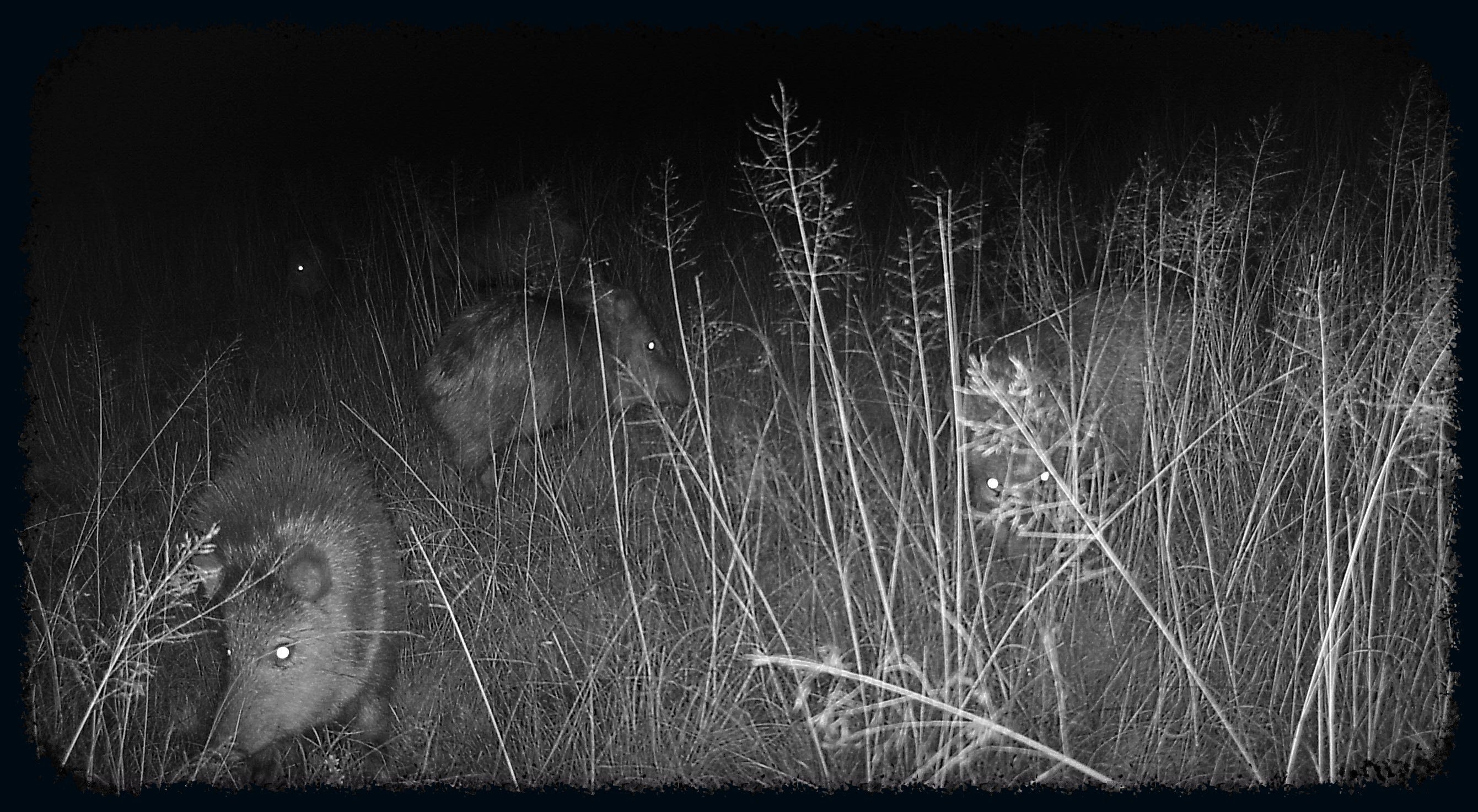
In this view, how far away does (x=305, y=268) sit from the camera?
2.48m

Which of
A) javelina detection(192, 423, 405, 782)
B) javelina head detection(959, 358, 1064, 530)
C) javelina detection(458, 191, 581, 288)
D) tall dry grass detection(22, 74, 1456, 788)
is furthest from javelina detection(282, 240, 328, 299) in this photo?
javelina head detection(959, 358, 1064, 530)

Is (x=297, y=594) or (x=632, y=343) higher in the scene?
(x=632, y=343)

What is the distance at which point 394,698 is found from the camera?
5.68 ft

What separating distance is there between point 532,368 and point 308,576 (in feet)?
2.04

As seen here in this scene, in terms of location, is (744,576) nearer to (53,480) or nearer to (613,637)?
(613,637)

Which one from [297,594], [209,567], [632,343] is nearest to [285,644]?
[297,594]

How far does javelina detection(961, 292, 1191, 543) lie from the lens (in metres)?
1.80

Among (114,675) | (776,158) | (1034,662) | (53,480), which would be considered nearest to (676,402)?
(776,158)

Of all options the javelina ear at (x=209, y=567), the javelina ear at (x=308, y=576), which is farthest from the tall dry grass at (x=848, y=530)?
the javelina ear at (x=308, y=576)

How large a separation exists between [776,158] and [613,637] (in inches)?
34.3

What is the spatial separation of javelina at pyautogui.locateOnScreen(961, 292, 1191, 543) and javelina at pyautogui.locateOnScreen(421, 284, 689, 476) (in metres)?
0.73

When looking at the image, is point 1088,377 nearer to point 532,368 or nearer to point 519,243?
point 532,368

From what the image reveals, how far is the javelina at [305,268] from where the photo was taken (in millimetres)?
2461

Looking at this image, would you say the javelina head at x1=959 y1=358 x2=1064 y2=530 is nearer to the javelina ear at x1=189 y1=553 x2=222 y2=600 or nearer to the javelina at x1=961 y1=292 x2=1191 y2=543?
the javelina at x1=961 y1=292 x2=1191 y2=543
